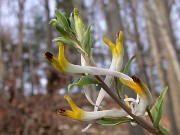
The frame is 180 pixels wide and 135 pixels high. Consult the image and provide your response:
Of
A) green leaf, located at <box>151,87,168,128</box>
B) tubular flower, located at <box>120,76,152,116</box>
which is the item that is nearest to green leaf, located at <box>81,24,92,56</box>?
tubular flower, located at <box>120,76,152,116</box>

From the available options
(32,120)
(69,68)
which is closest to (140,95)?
(69,68)

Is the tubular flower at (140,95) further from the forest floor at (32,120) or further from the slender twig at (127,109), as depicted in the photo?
the forest floor at (32,120)

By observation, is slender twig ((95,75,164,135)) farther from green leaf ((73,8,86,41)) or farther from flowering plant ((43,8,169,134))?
green leaf ((73,8,86,41))

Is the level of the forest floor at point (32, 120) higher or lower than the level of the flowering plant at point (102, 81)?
lower

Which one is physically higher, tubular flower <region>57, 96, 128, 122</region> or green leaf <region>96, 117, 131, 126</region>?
tubular flower <region>57, 96, 128, 122</region>

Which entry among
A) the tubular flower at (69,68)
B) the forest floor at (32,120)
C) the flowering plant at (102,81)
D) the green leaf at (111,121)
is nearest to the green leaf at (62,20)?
the flowering plant at (102,81)

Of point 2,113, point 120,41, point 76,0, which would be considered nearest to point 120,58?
point 120,41

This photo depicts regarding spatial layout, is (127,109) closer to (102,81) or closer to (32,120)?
(102,81)
